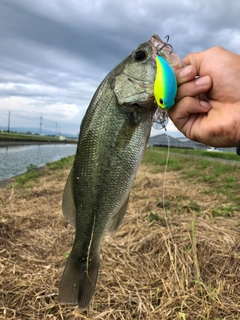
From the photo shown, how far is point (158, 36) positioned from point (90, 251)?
6.43 feet

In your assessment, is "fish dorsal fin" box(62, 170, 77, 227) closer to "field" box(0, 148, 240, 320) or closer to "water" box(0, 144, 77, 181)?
"field" box(0, 148, 240, 320)

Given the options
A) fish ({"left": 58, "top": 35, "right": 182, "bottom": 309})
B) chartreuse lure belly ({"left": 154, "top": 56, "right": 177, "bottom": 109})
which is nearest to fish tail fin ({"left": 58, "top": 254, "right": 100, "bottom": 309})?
fish ({"left": 58, "top": 35, "right": 182, "bottom": 309})

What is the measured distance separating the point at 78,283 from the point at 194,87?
6.37 ft

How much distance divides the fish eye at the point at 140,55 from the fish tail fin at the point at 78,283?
180 cm

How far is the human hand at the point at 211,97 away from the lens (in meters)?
2.42

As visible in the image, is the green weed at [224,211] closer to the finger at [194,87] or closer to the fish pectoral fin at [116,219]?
the fish pectoral fin at [116,219]

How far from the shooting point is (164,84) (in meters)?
2.20

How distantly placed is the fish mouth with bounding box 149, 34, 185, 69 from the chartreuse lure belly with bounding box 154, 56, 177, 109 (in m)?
0.14

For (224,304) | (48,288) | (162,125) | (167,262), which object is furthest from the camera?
(167,262)

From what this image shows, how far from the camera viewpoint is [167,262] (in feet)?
16.6

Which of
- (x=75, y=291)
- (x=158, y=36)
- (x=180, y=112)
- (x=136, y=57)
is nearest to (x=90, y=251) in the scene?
(x=75, y=291)

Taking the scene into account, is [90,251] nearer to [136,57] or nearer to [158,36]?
[136,57]

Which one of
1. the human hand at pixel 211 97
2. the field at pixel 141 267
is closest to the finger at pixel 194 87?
the human hand at pixel 211 97

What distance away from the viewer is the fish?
247cm
